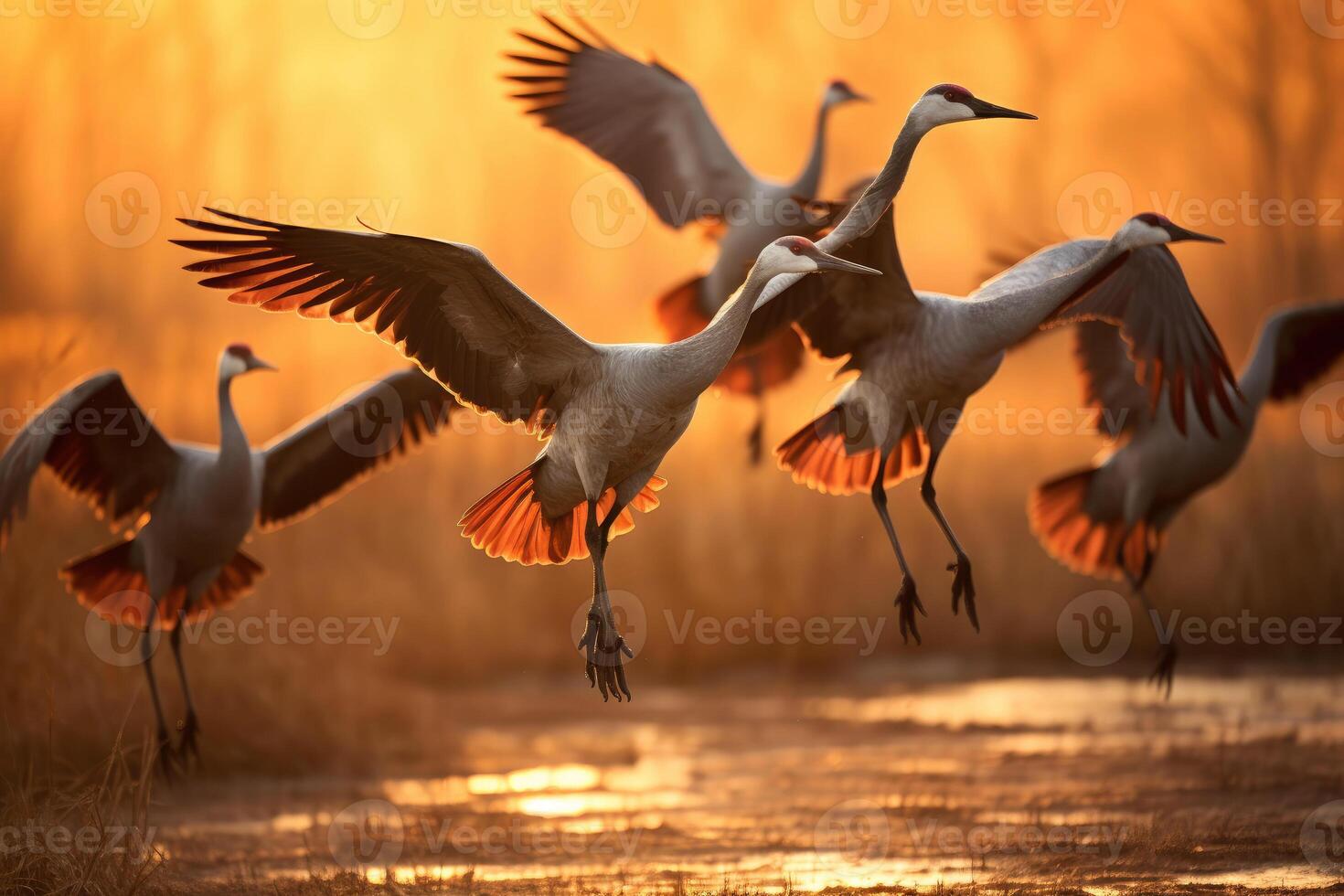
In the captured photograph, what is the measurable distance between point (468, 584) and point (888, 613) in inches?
142

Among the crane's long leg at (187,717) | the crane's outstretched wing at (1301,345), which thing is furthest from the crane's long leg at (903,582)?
the crane's long leg at (187,717)

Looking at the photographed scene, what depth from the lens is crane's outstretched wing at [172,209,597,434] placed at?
19.6 feet

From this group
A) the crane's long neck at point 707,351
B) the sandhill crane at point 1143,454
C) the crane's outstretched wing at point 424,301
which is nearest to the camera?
the crane's outstretched wing at point 424,301

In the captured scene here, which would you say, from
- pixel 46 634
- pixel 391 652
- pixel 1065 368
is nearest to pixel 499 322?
pixel 46 634

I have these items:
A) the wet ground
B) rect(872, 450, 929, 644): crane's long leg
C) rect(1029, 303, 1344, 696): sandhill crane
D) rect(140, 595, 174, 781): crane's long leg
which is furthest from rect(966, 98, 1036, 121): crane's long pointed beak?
rect(140, 595, 174, 781): crane's long leg

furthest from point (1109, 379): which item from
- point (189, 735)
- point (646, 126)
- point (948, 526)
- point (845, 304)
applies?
point (189, 735)

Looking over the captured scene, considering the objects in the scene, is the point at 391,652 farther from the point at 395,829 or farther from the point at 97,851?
the point at 97,851

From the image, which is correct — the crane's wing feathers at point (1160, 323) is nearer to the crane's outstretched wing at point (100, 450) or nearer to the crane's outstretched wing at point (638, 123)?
the crane's outstretched wing at point (638, 123)

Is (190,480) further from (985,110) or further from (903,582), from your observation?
(985,110)

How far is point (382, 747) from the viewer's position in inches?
401

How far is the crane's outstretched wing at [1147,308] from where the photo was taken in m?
7.03

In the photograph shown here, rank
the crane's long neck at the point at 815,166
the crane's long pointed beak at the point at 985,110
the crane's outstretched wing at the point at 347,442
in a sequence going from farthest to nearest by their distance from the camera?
the crane's long neck at the point at 815,166, the crane's outstretched wing at the point at 347,442, the crane's long pointed beak at the point at 985,110

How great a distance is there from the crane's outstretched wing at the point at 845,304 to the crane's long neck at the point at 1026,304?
37cm

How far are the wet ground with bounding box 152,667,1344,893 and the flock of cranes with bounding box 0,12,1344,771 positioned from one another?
903 mm
